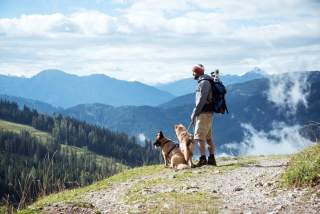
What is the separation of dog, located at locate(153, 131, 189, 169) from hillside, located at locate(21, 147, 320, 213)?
151cm

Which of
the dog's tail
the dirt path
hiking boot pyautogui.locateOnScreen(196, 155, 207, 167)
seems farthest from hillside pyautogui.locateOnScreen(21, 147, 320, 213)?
hiking boot pyautogui.locateOnScreen(196, 155, 207, 167)

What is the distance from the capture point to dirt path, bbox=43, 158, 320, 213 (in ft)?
35.1

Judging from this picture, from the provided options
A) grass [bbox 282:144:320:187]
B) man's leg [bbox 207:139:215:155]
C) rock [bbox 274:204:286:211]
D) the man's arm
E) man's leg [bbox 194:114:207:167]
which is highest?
the man's arm

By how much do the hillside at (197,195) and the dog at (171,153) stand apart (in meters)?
1.51

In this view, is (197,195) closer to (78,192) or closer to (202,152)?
(78,192)

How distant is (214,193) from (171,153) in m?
7.52

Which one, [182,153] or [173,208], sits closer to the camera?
[173,208]

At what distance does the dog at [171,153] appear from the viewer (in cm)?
1967

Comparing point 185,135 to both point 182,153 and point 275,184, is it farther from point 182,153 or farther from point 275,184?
point 275,184

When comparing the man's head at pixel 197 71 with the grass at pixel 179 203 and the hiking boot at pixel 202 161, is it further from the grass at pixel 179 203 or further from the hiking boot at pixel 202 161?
the grass at pixel 179 203

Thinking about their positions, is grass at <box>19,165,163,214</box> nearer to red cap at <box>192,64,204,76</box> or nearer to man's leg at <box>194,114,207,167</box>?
man's leg at <box>194,114,207,167</box>

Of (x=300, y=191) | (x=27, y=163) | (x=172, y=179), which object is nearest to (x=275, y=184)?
(x=300, y=191)

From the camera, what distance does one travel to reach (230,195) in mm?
12570

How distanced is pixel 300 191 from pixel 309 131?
186 inches
